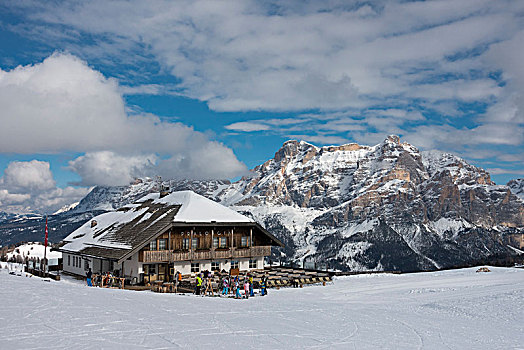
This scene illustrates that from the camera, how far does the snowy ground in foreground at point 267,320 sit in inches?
607

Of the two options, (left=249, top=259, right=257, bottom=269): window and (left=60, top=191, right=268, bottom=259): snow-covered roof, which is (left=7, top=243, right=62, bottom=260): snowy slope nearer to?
(left=60, top=191, right=268, bottom=259): snow-covered roof

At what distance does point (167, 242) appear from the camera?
135 feet

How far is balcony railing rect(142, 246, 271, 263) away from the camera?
39.3 m

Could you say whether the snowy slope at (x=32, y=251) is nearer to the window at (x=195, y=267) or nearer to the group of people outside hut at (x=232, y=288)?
the window at (x=195, y=267)

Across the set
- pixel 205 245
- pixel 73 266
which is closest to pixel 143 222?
pixel 205 245

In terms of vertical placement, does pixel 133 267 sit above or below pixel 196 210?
below

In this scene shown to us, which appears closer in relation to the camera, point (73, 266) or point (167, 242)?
point (167, 242)

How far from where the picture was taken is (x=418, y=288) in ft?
108

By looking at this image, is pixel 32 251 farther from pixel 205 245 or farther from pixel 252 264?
pixel 205 245

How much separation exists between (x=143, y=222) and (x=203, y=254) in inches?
250

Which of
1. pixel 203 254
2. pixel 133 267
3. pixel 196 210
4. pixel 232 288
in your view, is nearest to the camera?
pixel 232 288

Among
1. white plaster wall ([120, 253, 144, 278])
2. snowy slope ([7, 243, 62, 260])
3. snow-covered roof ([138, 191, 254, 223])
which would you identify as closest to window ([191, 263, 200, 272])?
snow-covered roof ([138, 191, 254, 223])

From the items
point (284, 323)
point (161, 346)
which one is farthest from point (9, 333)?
point (284, 323)

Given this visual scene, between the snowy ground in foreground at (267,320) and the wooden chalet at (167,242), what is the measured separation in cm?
1229
